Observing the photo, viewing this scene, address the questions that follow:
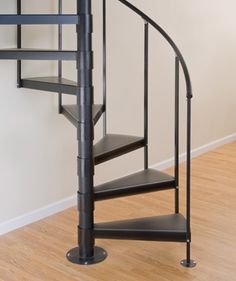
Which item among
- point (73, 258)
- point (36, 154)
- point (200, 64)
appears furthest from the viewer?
point (200, 64)

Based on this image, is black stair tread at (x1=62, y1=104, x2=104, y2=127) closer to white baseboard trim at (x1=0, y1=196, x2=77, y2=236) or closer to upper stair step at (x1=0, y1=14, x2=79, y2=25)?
upper stair step at (x1=0, y1=14, x2=79, y2=25)

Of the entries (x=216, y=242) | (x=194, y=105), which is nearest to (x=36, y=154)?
(x=216, y=242)

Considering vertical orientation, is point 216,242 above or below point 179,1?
below

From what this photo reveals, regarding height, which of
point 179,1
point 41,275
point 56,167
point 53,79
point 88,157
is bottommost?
point 41,275

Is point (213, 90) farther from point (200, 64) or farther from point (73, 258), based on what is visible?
point (73, 258)

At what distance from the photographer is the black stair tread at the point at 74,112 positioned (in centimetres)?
300

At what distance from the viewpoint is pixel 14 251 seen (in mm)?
3006

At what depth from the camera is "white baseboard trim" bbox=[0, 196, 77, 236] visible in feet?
10.8

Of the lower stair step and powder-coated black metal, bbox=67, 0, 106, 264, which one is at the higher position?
powder-coated black metal, bbox=67, 0, 106, 264

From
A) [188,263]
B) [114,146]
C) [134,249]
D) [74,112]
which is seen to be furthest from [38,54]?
[188,263]

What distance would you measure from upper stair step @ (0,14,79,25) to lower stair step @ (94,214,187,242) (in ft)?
4.13

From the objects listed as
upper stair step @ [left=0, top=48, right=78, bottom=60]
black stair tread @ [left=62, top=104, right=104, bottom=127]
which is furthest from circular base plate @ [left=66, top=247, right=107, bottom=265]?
upper stair step @ [left=0, top=48, right=78, bottom=60]

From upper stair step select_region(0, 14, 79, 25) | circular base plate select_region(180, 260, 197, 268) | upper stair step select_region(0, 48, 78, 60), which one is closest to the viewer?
upper stair step select_region(0, 14, 79, 25)

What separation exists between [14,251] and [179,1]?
9.42 feet
